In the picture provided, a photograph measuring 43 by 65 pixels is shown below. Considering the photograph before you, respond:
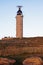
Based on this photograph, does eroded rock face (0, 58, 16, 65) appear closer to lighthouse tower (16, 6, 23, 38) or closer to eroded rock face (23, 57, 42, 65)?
eroded rock face (23, 57, 42, 65)

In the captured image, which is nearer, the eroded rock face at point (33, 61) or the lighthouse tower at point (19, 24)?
the eroded rock face at point (33, 61)

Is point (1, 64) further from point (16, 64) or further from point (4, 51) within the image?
point (4, 51)

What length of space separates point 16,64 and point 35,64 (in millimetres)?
2449

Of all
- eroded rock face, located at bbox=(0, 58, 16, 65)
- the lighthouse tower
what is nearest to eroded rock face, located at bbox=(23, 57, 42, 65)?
eroded rock face, located at bbox=(0, 58, 16, 65)

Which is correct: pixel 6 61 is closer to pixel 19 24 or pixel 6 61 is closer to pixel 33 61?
pixel 33 61

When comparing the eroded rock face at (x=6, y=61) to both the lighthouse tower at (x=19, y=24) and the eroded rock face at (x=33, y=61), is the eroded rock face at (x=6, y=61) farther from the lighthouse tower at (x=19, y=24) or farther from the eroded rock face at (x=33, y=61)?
the lighthouse tower at (x=19, y=24)

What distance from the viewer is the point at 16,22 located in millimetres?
53688

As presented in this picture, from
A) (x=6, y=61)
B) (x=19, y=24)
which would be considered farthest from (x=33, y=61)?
(x=19, y=24)

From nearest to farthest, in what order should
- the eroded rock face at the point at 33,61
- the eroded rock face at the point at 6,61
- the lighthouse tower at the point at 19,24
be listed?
the eroded rock face at the point at 33,61 < the eroded rock face at the point at 6,61 < the lighthouse tower at the point at 19,24

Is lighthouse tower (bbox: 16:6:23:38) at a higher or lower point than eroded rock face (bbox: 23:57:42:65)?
higher

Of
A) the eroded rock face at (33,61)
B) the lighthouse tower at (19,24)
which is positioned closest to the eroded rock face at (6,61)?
the eroded rock face at (33,61)

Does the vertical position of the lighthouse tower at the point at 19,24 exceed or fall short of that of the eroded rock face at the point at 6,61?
it exceeds it

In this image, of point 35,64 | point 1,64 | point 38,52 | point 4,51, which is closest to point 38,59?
point 35,64

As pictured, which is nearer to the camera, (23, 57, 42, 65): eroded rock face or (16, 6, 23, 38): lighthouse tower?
(23, 57, 42, 65): eroded rock face
